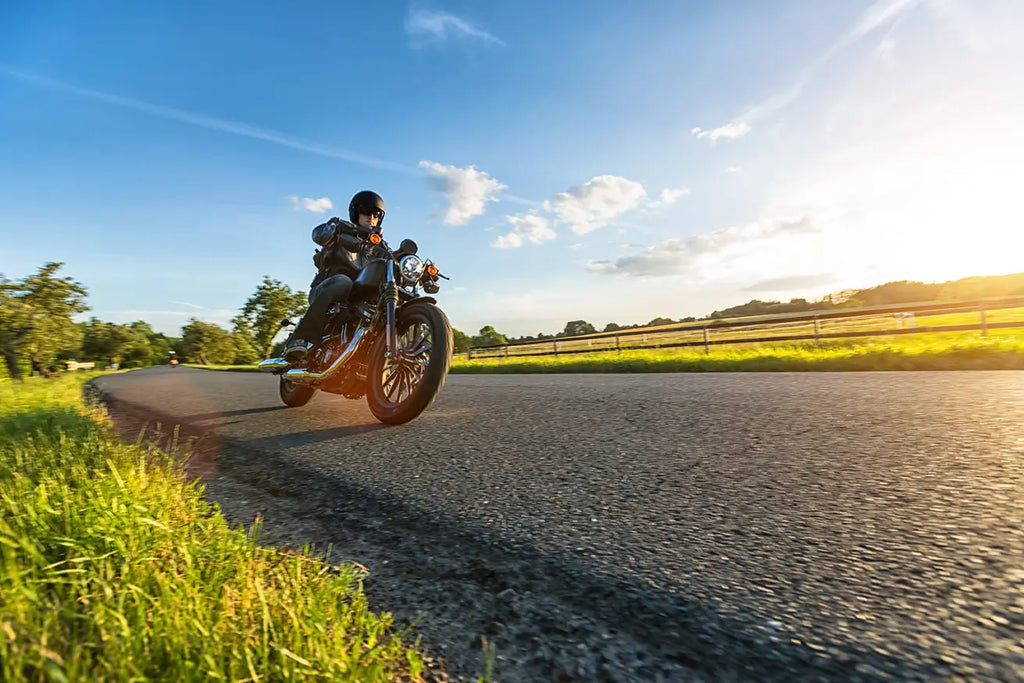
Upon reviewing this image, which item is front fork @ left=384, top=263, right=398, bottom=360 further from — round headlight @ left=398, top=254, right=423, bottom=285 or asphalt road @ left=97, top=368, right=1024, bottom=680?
asphalt road @ left=97, top=368, right=1024, bottom=680

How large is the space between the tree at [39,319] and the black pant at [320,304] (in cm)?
1335

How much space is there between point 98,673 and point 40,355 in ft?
76.4

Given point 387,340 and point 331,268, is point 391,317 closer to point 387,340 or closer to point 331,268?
point 387,340

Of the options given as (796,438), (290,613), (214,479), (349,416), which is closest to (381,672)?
(290,613)

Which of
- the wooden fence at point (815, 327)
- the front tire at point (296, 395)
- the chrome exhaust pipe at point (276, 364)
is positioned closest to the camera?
the chrome exhaust pipe at point (276, 364)

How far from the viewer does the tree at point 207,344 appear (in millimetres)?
101125

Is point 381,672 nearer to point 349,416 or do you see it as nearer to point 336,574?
point 336,574

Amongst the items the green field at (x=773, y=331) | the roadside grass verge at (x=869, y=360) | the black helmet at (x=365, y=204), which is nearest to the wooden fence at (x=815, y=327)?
the green field at (x=773, y=331)

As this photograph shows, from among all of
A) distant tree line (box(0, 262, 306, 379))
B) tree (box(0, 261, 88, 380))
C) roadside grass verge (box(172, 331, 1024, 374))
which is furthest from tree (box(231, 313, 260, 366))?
roadside grass verge (box(172, 331, 1024, 374))

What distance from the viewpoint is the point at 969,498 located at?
1464 millimetres

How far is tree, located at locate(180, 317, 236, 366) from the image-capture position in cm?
10112

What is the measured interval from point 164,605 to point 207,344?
11869 cm

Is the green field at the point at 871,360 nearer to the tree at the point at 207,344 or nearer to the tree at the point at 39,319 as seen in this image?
the tree at the point at 39,319

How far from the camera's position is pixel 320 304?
14.6 ft
